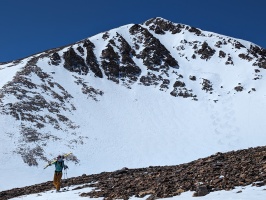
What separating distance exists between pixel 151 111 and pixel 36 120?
2718 cm

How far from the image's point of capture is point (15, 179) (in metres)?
40.6

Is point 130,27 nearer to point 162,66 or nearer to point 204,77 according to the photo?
point 162,66

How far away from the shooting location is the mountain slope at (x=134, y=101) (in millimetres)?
54125

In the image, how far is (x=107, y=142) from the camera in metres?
59.6

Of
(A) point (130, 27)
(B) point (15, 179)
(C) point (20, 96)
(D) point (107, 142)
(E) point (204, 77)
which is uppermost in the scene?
(A) point (130, 27)

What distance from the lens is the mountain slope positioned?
54.1 meters

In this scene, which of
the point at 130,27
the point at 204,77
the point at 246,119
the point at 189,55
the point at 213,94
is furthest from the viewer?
the point at 130,27

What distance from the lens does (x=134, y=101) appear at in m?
83.5

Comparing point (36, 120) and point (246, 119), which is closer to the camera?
point (36, 120)

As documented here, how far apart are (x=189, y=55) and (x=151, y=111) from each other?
→ 130ft

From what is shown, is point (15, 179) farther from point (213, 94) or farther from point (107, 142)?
point (213, 94)

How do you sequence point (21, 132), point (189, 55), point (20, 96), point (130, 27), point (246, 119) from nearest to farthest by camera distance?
point (21, 132) → point (20, 96) → point (246, 119) → point (189, 55) → point (130, 27)

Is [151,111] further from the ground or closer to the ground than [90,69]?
closer to the ground

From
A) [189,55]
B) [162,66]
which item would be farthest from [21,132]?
[189,55]
